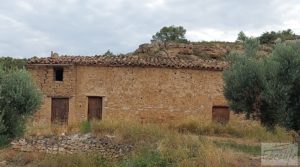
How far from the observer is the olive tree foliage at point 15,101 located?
42.9ft

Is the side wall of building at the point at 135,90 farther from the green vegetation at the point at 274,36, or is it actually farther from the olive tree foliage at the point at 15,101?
the green vegetation at the point at 274,36

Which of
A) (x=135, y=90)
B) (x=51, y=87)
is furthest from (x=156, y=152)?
(x=51, y=87)

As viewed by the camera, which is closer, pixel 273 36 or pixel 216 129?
pixel 216 129

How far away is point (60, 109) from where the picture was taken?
2297cm

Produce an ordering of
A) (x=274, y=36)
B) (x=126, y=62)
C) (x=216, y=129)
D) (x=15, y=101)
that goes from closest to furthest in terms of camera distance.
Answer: (x=15, y=101) → (x=216, y=129) → (x=126, y=62) → (x=274, y=36)

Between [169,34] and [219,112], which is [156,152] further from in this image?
[169,34]

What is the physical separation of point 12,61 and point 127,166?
19251mm

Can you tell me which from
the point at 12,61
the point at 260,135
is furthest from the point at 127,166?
the point at 12,61

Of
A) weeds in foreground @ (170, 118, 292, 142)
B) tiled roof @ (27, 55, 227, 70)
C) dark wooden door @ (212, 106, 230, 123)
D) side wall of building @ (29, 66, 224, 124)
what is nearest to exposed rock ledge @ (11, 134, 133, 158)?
weeds in foreground @ (170, 118, 292, 142)

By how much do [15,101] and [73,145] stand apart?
7.63ft

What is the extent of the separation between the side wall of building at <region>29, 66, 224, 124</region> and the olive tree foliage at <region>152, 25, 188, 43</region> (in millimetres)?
22501

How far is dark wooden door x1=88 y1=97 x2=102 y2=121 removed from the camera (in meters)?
22.8

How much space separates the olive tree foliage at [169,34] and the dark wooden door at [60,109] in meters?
23.2

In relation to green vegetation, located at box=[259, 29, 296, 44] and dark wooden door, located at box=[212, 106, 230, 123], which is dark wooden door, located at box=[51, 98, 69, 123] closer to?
dark wooden door, located at box=[212, 106, 230, 123]
